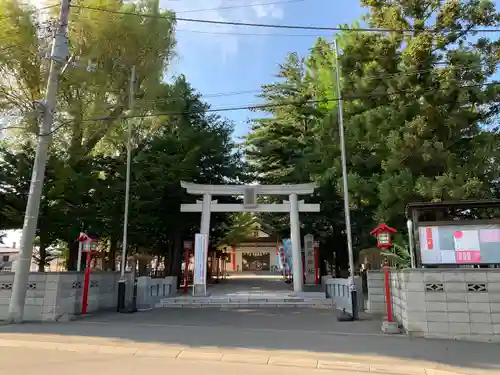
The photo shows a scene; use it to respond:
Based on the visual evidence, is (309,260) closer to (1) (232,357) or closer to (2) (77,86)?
(2) (77,86)

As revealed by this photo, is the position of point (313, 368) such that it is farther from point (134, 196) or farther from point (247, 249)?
point (247, 249)

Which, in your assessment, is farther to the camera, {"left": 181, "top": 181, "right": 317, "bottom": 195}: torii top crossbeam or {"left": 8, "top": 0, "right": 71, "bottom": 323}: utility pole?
{"left": 181, "top": 181, "right": 317, "bottom": 195}: torii top crossbeam

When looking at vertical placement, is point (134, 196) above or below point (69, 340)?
above

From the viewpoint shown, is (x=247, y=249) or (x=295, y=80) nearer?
(x=295, y=80)

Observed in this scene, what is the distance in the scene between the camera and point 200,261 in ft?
51.7

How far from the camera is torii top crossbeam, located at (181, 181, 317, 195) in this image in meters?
17.9

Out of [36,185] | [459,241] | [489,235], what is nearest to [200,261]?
[36,185]

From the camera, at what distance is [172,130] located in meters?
21.8

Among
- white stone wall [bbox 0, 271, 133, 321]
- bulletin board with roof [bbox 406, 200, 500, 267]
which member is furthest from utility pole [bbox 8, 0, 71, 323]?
bulletin board with roof [bbox 406, 200, 500, 267]

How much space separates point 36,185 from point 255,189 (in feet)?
31.4

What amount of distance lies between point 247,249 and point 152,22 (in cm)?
3487

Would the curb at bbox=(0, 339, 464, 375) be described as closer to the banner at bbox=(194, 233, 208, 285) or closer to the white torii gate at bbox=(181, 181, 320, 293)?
the banner at bbox=(194, 233, 208, 285)

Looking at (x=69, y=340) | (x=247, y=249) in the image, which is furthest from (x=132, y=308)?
(x=247, y=249)

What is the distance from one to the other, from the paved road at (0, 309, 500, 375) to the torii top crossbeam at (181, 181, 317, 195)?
860 centimetres
